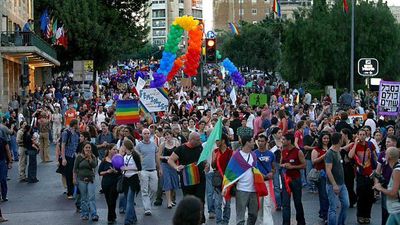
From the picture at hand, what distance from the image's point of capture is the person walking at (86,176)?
46.3 feet

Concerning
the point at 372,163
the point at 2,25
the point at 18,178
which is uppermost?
the point at 2,25

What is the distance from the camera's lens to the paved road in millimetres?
14254

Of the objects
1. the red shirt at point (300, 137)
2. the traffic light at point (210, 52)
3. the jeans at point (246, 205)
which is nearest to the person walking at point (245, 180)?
the jeans at point (246, 205)

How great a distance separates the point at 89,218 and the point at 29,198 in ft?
10.8

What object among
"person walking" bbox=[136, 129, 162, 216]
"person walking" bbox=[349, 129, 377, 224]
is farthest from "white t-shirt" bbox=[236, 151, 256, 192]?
"person walking" bbox=[136, 129, 162, 216]

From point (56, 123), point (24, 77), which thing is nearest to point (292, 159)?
point (56, 123)

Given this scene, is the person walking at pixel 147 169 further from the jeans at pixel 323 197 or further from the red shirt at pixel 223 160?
the jeans at pixel 323 197

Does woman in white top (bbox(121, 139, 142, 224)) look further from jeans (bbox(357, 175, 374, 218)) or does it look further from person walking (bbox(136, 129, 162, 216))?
jeans (bbox(357, 175, 374, 218))

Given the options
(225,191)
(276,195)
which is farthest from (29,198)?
(225,191)

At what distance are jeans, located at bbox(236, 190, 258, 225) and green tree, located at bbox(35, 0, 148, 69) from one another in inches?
1664

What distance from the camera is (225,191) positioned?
11.6 metres

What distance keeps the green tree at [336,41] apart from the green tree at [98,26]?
40.3 ft

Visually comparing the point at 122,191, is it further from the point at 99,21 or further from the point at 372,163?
the point at 99,21

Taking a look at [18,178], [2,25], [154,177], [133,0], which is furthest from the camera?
[133,0]
